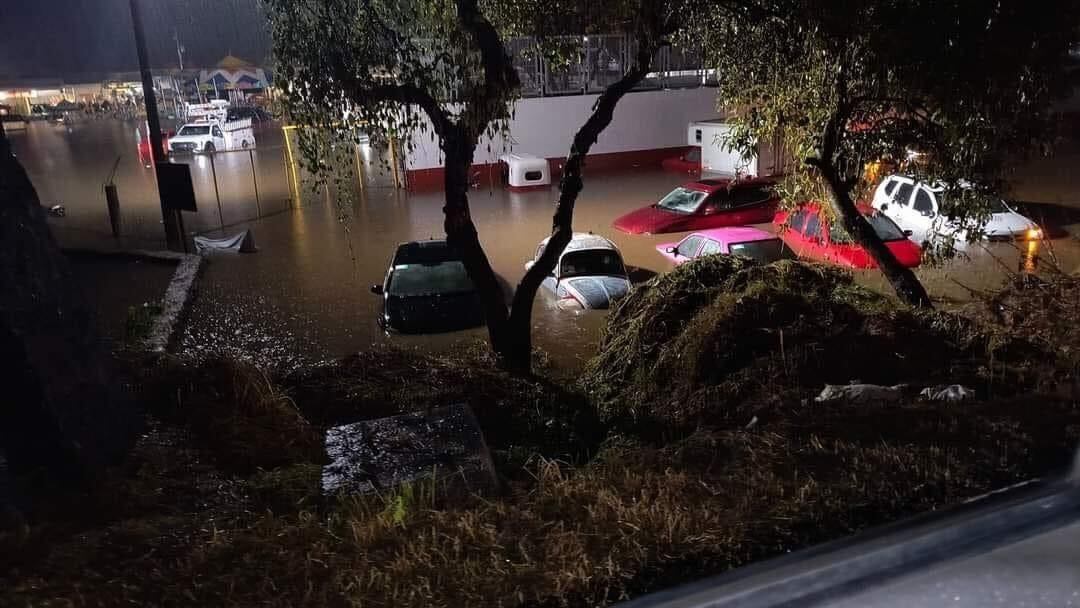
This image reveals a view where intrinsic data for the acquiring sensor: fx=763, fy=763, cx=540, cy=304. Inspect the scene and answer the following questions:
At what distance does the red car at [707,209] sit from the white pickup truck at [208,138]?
71.3ft

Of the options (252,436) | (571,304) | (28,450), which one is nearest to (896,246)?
(571,304)

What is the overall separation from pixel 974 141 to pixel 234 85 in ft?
114

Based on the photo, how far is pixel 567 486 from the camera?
3455 millimetres

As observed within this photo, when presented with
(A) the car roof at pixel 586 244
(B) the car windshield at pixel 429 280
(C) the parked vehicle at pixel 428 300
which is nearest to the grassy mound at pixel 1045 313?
(A) the car roof at pixel 586 244

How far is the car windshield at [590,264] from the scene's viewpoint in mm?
11961

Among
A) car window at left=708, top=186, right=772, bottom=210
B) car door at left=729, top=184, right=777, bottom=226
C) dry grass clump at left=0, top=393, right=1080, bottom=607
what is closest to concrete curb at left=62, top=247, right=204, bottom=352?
dry grass clump at left=0, top=393, right=1080, bottom=607

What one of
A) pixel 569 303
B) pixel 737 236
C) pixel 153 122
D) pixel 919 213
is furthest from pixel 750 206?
pixel 153 122

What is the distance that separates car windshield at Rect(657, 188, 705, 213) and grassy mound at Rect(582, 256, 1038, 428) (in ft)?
27.5

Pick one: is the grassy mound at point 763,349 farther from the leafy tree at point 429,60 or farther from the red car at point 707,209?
the red car at point 707,209

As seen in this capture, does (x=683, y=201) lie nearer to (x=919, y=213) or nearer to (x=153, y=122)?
(x=919, y=213)

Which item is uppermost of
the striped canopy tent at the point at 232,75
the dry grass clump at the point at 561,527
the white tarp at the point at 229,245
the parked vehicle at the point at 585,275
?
the striped canopy tent at the point at 232,75

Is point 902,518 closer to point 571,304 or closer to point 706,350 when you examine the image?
point 706,350

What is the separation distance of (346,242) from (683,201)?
7183 mm

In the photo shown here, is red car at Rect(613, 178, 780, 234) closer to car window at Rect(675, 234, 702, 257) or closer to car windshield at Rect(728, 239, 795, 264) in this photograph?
car window at Rect(675, 234, 702, 257)
